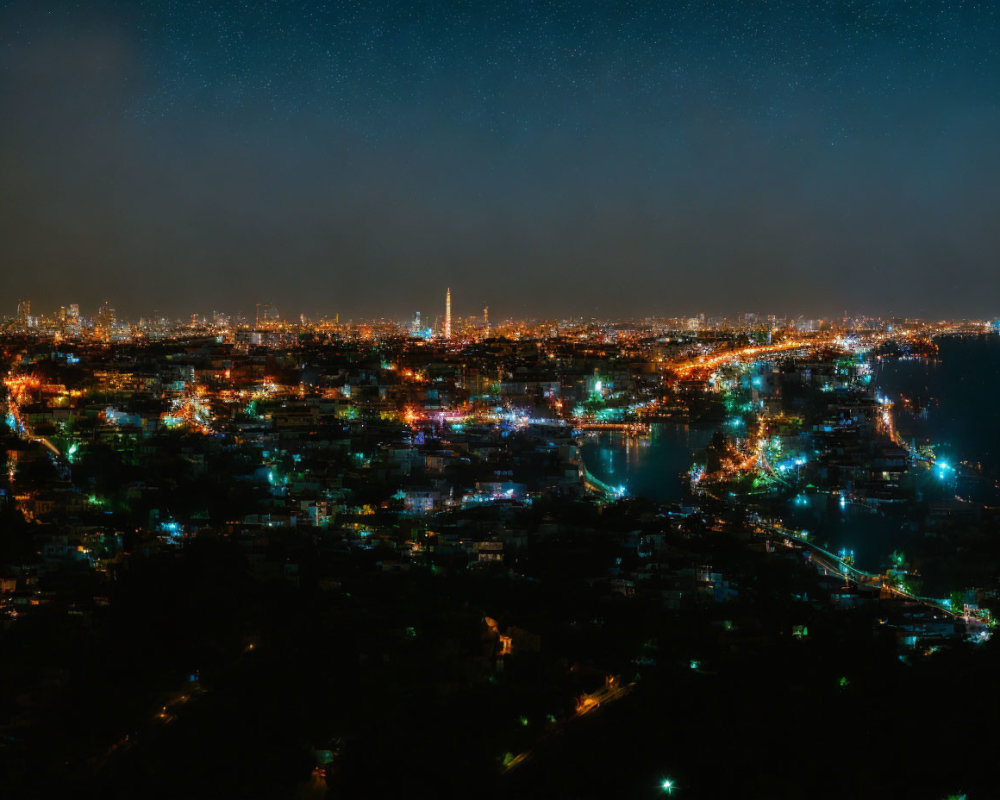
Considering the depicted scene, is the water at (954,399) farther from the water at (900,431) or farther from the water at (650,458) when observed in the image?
the water at (650,458)

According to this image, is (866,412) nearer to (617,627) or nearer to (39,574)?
(617,627)

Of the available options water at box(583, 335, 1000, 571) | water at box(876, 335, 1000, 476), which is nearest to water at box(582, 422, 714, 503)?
water at box(583, 335, 1000, 571)

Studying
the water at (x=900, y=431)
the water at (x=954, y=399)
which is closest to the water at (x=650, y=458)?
the water at (x=900, y=431)

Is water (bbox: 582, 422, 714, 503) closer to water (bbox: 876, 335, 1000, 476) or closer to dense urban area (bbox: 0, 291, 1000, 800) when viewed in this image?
dense urban area (bbox: 0, 291, 1000, 800)

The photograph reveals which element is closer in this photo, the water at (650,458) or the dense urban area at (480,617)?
the dense urban area at (480,617)

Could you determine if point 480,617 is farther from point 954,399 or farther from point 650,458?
point 954,399

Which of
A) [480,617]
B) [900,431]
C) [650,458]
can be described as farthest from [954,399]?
[480,617]
